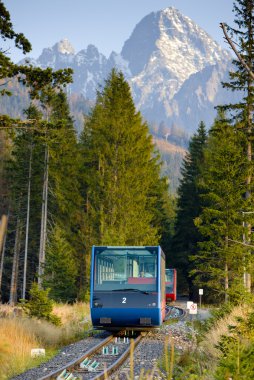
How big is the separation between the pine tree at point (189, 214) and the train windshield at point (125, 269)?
99.4 feet

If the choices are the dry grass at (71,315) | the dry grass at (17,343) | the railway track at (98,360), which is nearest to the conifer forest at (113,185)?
the dry grass at (17,343)

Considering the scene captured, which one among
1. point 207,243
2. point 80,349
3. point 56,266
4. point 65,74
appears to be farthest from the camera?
point 56,266

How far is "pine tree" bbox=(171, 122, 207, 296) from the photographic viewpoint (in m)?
48.8

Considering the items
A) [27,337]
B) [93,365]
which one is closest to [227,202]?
[27,337]

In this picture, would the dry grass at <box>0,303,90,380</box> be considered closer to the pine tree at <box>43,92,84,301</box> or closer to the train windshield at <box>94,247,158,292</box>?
the train windshield at <box>94,247,158,292</box>

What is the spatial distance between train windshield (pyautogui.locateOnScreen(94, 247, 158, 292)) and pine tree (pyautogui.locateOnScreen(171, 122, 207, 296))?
30297 millimetres

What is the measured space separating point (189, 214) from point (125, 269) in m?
32.6

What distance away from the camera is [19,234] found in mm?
51844

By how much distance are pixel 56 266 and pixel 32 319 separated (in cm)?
1581

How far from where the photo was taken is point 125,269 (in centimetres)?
1727

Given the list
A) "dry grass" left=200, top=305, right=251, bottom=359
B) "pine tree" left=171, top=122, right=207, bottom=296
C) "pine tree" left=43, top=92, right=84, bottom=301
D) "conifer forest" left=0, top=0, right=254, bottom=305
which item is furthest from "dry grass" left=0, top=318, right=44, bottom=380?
"pine tree" left=171, top=122, right=207, bottom=296

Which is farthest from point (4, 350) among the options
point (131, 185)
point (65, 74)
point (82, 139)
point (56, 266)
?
point (82, 139)

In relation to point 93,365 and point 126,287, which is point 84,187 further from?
point 93,365

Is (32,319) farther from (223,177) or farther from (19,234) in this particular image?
(19,234)
